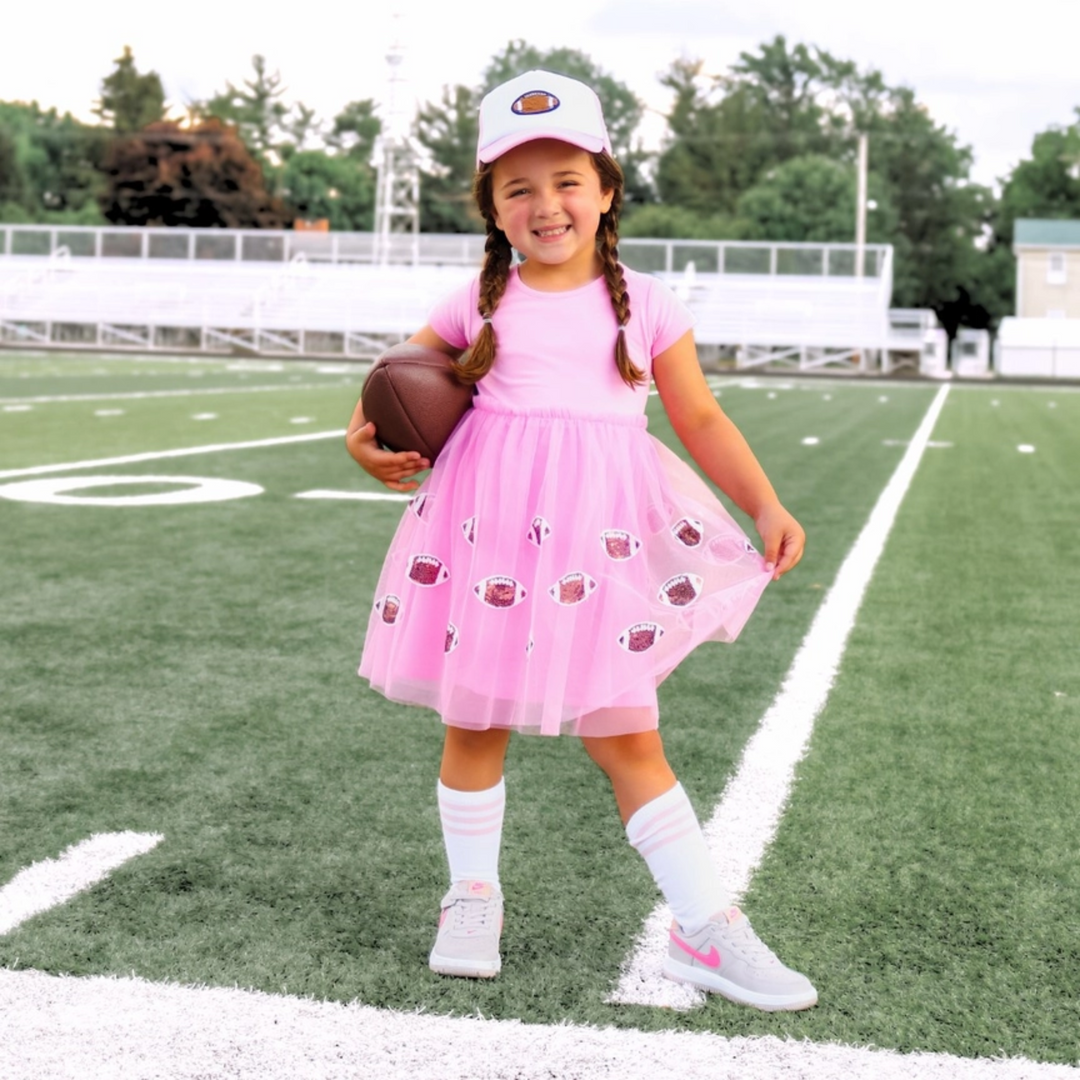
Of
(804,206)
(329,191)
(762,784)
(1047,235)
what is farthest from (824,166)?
(762,784)

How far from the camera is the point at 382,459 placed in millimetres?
2730

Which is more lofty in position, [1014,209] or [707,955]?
[1014,209]

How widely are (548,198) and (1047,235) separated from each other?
61712mm

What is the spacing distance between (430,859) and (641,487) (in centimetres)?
87

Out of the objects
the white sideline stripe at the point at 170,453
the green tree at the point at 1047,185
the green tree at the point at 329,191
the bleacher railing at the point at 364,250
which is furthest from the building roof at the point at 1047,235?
the white sideline stripe at the point at 170,453

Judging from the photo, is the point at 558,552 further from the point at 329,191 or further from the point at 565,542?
the point at 329,191

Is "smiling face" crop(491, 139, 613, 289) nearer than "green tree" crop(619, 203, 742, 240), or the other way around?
"smiling face" crop(491, 139, 613, 289)

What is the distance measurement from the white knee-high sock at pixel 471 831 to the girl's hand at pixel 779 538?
597 mm

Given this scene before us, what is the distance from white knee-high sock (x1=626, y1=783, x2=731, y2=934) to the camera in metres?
2.59

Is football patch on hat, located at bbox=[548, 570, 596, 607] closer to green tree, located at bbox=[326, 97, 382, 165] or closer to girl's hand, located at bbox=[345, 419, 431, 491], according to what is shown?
girl's hand, located at bbox=[345, 419, 431, 491]

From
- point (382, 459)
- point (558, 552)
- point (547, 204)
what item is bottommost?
point (558, 552)

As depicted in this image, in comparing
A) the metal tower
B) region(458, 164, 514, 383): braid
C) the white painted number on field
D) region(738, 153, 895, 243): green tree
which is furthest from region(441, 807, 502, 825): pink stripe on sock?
region(738, 153, 895, 243): green tree

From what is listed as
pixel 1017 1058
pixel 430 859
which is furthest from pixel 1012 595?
pixel 1017 1058

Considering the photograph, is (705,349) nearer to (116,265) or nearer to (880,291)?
(880,291)
